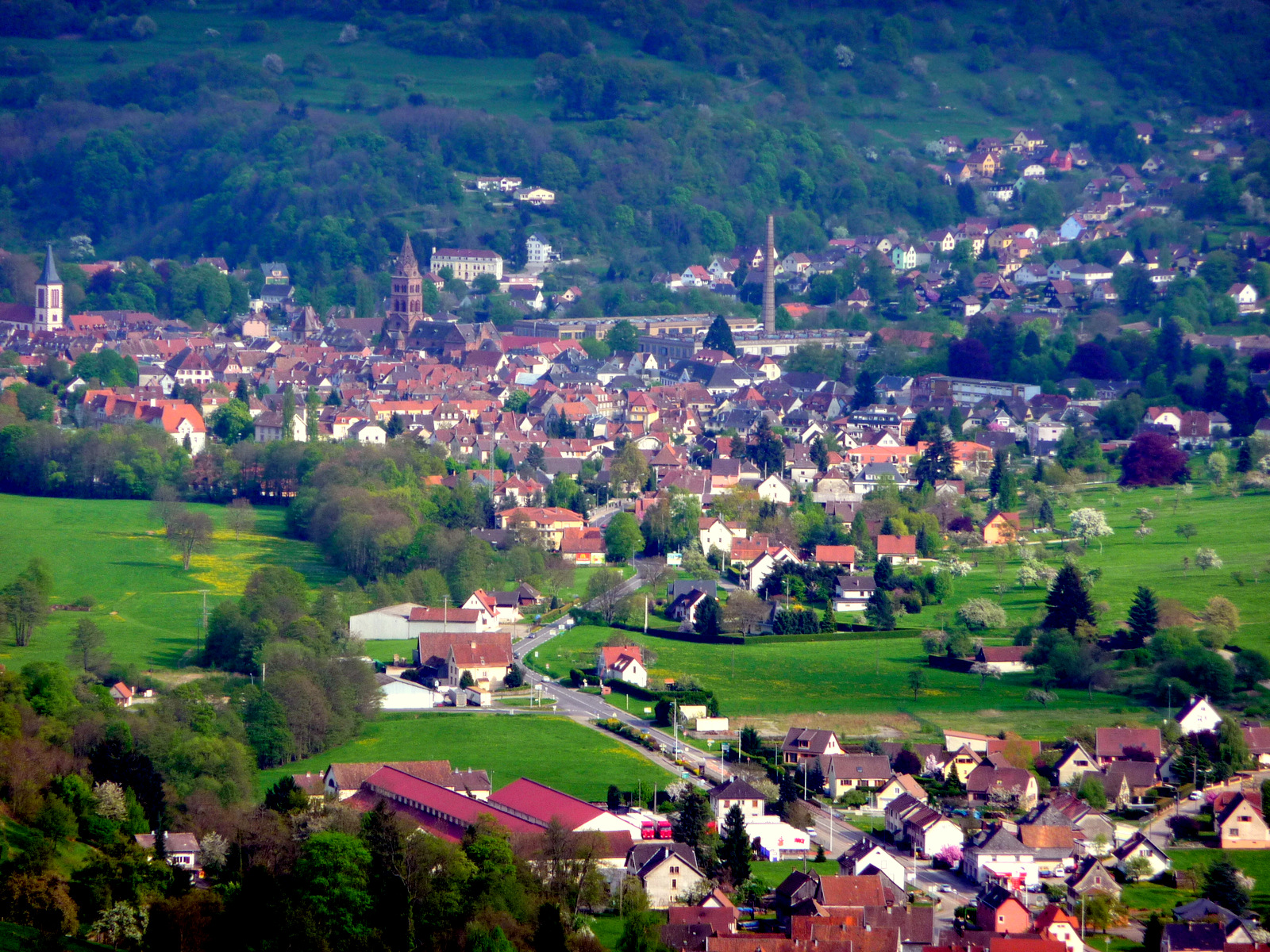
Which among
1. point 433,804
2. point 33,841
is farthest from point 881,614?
point 33,841

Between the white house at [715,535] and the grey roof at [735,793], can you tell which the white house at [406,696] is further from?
the white house at [715,535]

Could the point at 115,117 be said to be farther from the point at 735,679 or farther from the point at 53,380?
the point at 735,679

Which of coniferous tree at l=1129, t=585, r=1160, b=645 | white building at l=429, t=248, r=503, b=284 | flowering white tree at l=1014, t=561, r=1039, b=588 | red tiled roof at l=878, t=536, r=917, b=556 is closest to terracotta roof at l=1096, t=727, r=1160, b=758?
coniferous tree at l=1129, t=585, r=1160, b=645

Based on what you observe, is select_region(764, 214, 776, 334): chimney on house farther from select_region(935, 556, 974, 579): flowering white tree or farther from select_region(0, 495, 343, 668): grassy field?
select_region(935, 556, 974, 579): flowering white tree

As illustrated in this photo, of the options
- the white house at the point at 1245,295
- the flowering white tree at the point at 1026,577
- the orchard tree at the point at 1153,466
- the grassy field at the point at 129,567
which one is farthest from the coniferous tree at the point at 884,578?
the white house at the point at 1245,295

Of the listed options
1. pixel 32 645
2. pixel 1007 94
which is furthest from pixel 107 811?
pixel 1007 94

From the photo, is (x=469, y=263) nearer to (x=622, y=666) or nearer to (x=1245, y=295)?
(x=1245, y=295)
